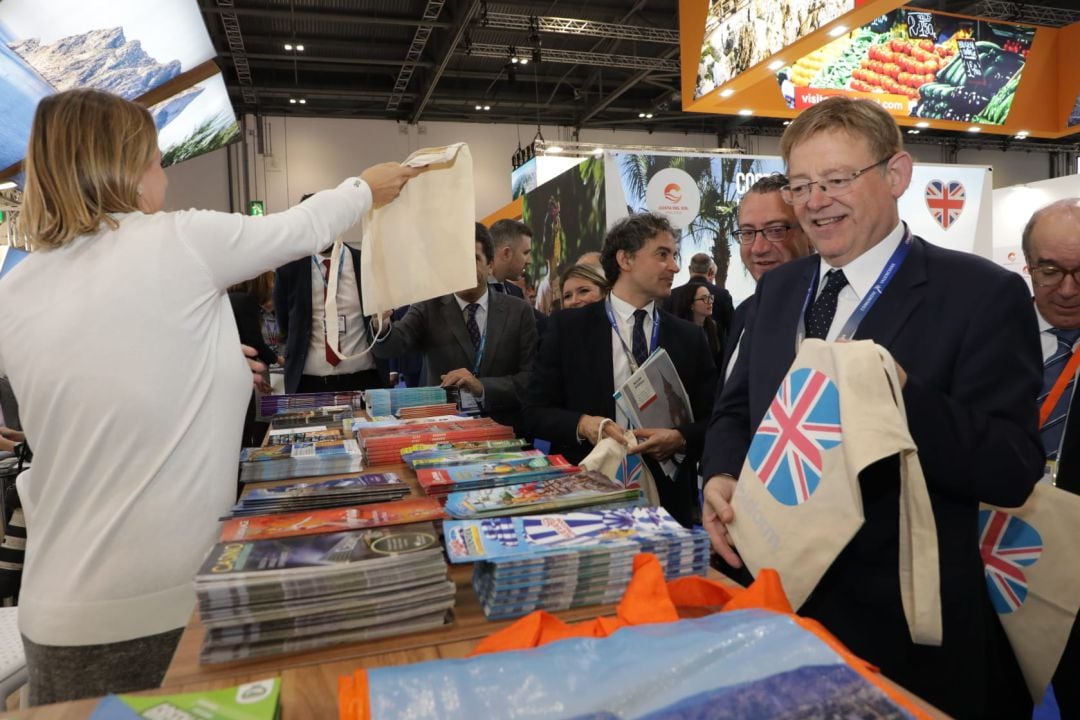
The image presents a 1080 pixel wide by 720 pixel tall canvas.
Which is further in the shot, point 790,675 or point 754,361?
point 754,361

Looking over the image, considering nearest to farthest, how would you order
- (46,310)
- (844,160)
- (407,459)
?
(46,310) < (844,160) < (407,459)

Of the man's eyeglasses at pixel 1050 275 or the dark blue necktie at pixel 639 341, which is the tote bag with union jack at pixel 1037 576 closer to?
the man's eyeglasses at pixel 1050 275

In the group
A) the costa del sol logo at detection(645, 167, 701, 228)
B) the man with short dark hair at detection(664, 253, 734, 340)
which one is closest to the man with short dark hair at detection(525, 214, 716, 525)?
the man with short dark hair at detection(664, 253, 734, 340)

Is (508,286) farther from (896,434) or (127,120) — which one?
(896,434)

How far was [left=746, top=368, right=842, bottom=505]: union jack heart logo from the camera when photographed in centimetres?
103

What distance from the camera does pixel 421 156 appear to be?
6.46 ft

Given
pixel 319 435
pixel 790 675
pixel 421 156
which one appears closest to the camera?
pixel 790 675

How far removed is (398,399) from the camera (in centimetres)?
265

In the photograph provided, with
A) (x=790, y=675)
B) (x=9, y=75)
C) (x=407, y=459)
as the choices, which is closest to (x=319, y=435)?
(x=407, y=459)

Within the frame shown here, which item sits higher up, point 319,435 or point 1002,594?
point 319,435

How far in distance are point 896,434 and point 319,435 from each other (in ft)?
5.38

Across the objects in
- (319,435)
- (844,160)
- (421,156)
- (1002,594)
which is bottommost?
(1002,594)

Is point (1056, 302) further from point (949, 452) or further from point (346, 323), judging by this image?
point (346, 323)

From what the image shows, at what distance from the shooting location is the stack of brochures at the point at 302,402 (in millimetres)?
2721
